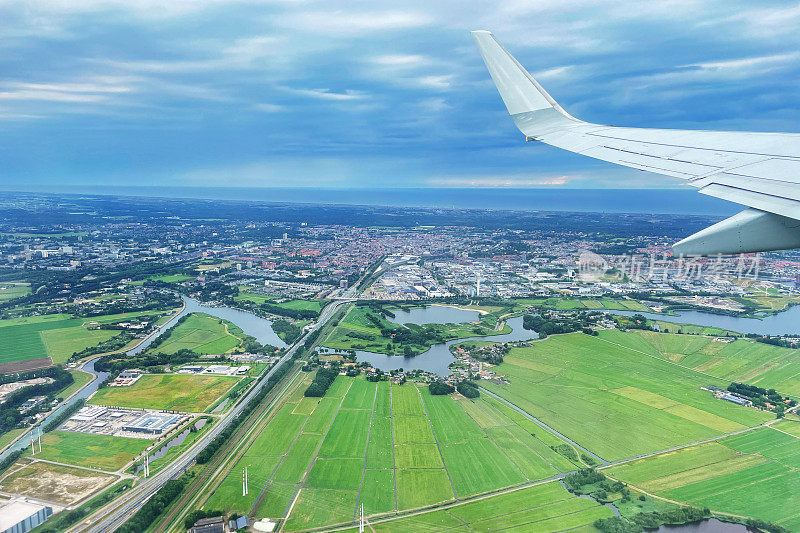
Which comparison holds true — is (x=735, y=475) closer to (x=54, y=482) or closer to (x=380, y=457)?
(x=380, y=457)

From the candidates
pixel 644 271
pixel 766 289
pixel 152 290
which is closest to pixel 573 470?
pixel 766 289

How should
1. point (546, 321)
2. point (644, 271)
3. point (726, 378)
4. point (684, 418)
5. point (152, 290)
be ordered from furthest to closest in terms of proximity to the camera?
point (644, 271) < point (152, 290) < point (546, 321) < point (726, 378) < point (684, 418)

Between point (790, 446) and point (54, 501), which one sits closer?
point (54, 501)

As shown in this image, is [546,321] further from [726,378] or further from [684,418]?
[684,418]

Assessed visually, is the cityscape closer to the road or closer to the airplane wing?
the road

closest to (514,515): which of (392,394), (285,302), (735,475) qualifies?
(735,475)
